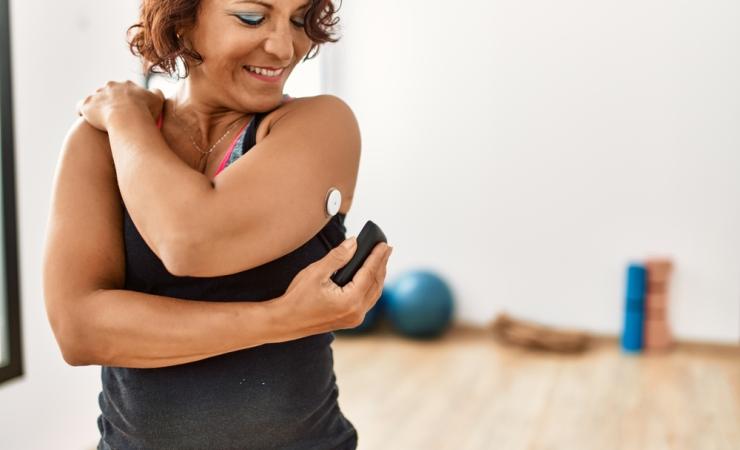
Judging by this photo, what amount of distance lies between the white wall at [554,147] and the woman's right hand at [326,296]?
340 centimetres

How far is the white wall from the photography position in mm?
3725

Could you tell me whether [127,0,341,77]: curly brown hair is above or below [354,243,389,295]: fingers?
above

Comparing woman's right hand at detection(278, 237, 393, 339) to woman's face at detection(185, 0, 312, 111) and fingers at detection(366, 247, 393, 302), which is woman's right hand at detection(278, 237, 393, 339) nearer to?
fingers at detection(366, 247, 393, 302)

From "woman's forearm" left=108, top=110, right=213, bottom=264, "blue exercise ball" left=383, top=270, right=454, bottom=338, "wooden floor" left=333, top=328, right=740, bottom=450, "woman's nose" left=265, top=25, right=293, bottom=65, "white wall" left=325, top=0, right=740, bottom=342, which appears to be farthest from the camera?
"blue exercise ball" left=383, top=270, right=454, bottom=338

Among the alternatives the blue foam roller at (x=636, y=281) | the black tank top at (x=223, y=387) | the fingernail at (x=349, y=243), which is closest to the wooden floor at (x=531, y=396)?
the blue foam roller at (x=636, y=281)

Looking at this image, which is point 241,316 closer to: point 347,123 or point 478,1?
point 347,123

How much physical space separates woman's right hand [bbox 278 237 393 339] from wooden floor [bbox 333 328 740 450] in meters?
2.03

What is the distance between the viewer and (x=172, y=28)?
0.83 m

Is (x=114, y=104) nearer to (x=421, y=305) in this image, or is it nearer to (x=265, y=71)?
(x=265, y=71)

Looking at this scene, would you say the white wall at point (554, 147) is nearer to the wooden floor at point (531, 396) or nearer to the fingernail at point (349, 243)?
the wooden floor at point (531, 396)

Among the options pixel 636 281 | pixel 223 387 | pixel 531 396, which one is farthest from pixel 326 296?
pixel 636 281

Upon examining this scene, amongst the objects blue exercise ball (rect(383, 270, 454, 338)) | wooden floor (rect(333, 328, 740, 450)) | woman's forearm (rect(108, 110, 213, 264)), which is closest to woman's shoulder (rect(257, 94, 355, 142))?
woman's forearm (rect(108, 110, 213, 264))

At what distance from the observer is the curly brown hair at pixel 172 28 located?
82 centimetres

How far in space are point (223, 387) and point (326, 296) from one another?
0.18m
